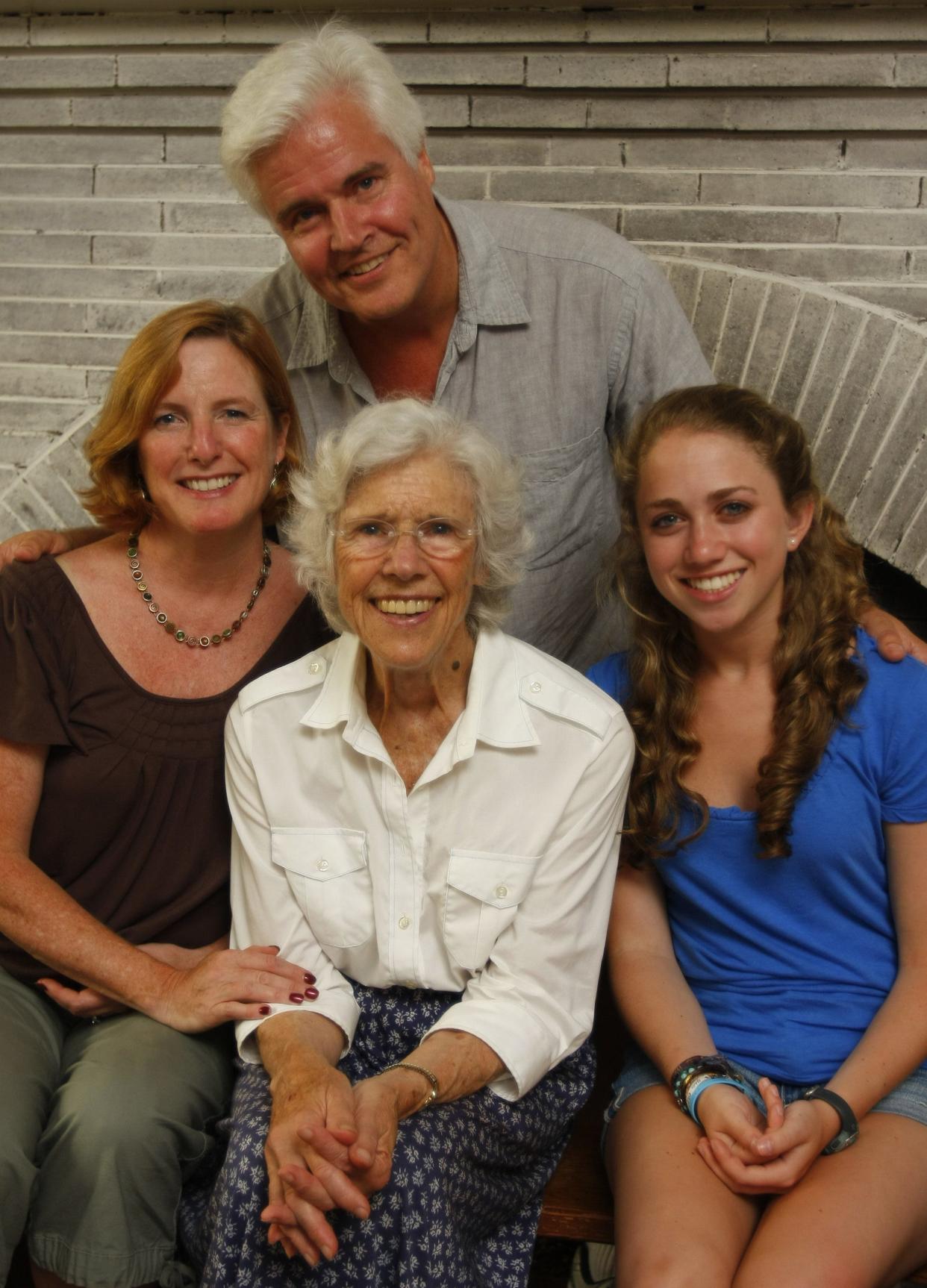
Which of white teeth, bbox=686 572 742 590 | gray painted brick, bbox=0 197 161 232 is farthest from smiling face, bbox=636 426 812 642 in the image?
gray painted brick, bbox=0 197 161 232

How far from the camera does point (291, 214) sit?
2.14m

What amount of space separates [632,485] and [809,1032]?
0.87 metres

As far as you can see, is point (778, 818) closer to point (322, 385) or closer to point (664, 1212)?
point (664, 1212)

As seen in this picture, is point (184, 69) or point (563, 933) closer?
point (563, 933)

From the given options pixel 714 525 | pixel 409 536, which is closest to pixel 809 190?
pixel 714 525

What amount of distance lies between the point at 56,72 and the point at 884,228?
6.31 ft

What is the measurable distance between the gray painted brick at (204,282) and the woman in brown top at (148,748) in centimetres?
94

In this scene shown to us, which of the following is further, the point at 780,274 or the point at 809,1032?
the point at 780,274

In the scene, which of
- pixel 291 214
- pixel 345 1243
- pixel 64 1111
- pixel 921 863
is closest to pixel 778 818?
pixel 921 863

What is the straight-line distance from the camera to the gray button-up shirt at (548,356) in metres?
2.30

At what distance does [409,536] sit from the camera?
1.78 m

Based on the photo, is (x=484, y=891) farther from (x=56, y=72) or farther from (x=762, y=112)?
(x=56, y=72)

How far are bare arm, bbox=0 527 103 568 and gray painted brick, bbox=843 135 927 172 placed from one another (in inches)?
68.0

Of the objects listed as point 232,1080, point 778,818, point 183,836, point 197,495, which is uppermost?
point 197,495
